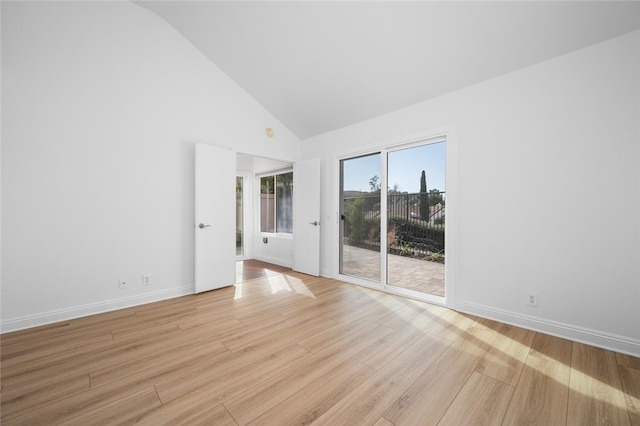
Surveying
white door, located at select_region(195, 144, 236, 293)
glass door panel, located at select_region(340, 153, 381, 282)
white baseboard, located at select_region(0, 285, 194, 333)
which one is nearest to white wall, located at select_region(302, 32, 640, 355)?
glass door panel, located at select_region(340, 153, 381, 282)

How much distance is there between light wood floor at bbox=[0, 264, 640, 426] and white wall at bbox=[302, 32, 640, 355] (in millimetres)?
311

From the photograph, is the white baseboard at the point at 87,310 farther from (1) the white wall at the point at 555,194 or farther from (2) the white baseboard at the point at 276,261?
(1) the white wall at the point at 555,194

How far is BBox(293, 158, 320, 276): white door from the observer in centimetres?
438

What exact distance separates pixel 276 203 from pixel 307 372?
4.46 m

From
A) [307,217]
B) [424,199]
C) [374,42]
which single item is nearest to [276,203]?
[307,217]

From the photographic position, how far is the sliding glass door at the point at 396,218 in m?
3.41

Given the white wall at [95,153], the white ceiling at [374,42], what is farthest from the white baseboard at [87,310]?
the white ceiling at [374,42]

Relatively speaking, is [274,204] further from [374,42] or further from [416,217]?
[374,42]

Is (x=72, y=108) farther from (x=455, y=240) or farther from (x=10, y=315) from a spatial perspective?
(x=455, y=240)

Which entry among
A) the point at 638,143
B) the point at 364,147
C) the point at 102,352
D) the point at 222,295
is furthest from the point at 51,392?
the point at 638,143

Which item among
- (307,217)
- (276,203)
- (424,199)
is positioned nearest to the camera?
(424,199)

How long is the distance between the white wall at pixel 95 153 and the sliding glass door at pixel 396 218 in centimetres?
237

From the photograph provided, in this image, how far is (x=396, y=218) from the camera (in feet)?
12.3

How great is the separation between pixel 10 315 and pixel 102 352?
1.22 meters
